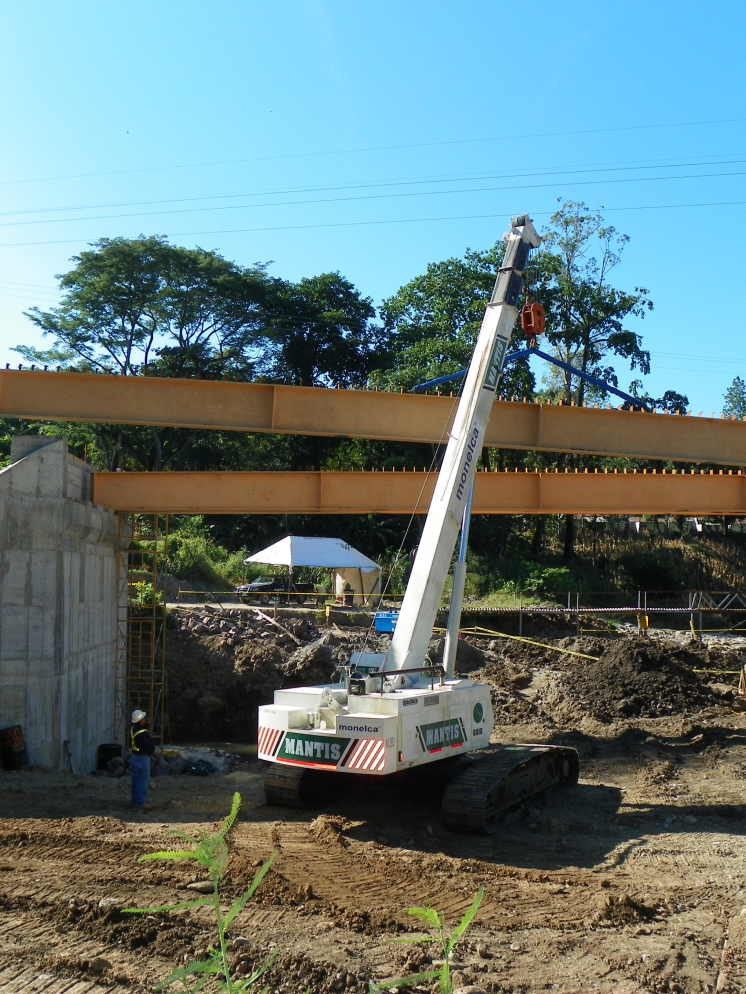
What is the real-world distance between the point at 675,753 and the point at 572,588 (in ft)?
70.8

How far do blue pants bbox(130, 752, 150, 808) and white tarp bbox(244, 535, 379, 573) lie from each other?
16.0 meters

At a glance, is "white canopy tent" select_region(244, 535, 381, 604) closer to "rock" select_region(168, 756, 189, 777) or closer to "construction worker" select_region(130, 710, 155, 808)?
"rock" select_region(168, 756, 189, 777)

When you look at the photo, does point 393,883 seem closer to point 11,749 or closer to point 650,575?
point 11,749

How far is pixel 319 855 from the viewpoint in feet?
30.2

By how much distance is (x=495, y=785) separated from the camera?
10367 millimetres

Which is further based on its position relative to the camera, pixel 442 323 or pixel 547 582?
pixel 442 323

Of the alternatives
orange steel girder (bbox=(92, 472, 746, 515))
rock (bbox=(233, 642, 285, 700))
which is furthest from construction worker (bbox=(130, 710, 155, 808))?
rock (bbox=(233, 642, 285, 700))

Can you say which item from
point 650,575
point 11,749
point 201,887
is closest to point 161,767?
point 11,749

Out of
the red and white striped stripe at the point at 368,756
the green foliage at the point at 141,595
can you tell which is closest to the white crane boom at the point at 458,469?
the red and white striped stripe at the point at 368,756

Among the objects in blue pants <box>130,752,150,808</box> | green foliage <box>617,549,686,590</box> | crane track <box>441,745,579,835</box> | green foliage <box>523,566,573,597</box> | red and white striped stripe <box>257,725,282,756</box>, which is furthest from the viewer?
green foliage <box>617,549,686,590</box>

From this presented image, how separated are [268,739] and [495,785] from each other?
277 cm

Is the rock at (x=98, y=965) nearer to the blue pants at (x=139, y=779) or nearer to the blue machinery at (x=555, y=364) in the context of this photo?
the blue pants at (x=139, y=779)

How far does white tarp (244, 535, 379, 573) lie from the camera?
91.7ft

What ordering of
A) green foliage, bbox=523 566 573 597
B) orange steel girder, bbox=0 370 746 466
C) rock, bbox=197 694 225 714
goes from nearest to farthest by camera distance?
orange steel girder, bbox=0 370 746 466
rock, bbox=197 694 225 714
green foliage, bbox=523 566 573 597
